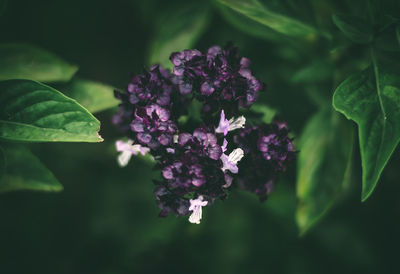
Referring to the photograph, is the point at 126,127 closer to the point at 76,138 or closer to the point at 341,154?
the point at 76,138

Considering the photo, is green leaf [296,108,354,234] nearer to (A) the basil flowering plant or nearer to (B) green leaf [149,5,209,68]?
(A) the basil flowering plant

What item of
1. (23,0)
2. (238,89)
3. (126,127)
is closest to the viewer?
(238,89)

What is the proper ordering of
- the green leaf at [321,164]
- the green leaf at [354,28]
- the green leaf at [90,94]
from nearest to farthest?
the green leaf at [354,28] < the green leaf at [90,94] < the green leaf at [321,164]

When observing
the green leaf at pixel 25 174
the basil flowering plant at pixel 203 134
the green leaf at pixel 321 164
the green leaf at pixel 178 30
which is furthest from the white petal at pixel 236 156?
the green leaf at pixel 178 30

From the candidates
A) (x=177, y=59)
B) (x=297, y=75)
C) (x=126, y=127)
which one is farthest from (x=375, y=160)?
(x=126, y=127)

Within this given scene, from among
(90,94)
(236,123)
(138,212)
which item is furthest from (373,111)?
(138,212)

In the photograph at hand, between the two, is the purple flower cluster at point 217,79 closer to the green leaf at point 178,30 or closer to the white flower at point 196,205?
the white flower at point 196,205

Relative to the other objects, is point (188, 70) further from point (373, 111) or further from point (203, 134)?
point (373, 111)

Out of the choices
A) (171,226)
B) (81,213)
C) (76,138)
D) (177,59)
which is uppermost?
(177,59)
